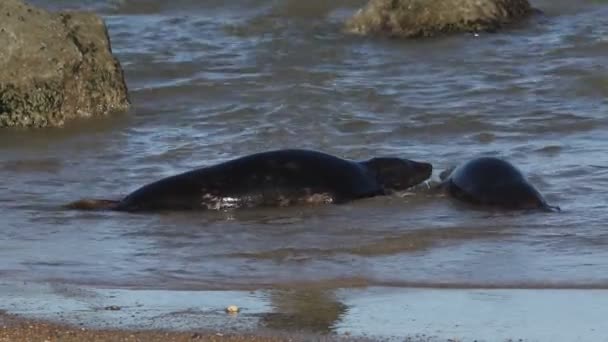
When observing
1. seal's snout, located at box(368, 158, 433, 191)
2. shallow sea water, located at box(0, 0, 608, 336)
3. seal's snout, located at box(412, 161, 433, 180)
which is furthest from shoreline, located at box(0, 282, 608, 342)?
seal's snout, located at box(412, 161, 433, 180)

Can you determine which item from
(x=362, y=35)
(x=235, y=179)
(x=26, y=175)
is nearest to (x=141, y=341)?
(x=235, y=179)

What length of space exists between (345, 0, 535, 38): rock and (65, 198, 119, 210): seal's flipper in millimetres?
7029

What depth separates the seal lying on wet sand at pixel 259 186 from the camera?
7945 millimetres

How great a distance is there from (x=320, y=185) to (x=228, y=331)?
281 centimetres

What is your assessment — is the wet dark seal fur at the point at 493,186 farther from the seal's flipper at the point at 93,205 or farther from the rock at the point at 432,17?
the rock at the point at 432,17

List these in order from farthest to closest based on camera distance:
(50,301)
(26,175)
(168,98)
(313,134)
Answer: (168,98) → (313,134) → (26,175) → (50,301)

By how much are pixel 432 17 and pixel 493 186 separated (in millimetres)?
7200

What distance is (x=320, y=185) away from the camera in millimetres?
8008

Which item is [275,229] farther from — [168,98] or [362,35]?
[362,35]

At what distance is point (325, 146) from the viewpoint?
31.6 ft

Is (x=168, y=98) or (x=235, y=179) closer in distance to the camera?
(x=235, y=179)

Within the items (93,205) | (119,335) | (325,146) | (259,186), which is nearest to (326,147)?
(325,146)

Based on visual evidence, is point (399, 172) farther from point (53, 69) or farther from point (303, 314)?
point (53, 69)

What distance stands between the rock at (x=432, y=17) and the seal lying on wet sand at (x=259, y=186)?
6.60 metres
